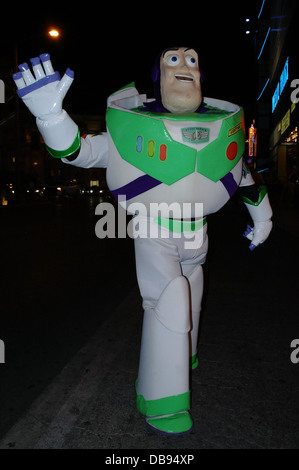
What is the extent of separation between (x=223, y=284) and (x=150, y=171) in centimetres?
352

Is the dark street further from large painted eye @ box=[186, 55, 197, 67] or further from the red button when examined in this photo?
large painted eye @ box=[186, 55, 197, 67]

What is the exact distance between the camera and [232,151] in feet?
7.97

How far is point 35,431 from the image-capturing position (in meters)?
2.31

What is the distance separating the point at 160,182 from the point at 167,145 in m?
0.20

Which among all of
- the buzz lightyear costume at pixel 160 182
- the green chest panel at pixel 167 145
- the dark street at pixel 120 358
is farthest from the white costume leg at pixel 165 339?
the green chest panel at pixel 167 145

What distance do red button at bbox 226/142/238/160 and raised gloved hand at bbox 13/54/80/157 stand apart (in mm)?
859

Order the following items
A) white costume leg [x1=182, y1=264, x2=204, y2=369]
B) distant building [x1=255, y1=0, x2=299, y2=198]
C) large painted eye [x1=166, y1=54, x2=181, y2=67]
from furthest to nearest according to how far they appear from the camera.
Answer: distant building [x1=255, y1=0, x2=299, y2=198]
white costume leg [x1=182, y1=264, x2=204, y2=369]
large painted eye [x1=166, y1=54, x2=181, y2=67]

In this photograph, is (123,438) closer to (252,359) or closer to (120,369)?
(120,369)

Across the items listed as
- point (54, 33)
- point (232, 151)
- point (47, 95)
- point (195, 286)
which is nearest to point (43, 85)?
point (47, 95)

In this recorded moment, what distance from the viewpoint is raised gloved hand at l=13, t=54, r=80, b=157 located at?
2.21m

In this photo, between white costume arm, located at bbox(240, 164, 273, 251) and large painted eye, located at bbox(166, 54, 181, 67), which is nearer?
large painted eye, located at bbox(166, 54, 181, 67)

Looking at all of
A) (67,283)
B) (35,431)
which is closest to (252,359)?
(35,431)

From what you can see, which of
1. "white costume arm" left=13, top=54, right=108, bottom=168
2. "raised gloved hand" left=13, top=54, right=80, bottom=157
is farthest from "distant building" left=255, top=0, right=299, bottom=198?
"raised gloved hand" left=13, top=54, right=80, bottom=157

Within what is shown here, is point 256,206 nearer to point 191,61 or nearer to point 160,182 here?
point 160,182
